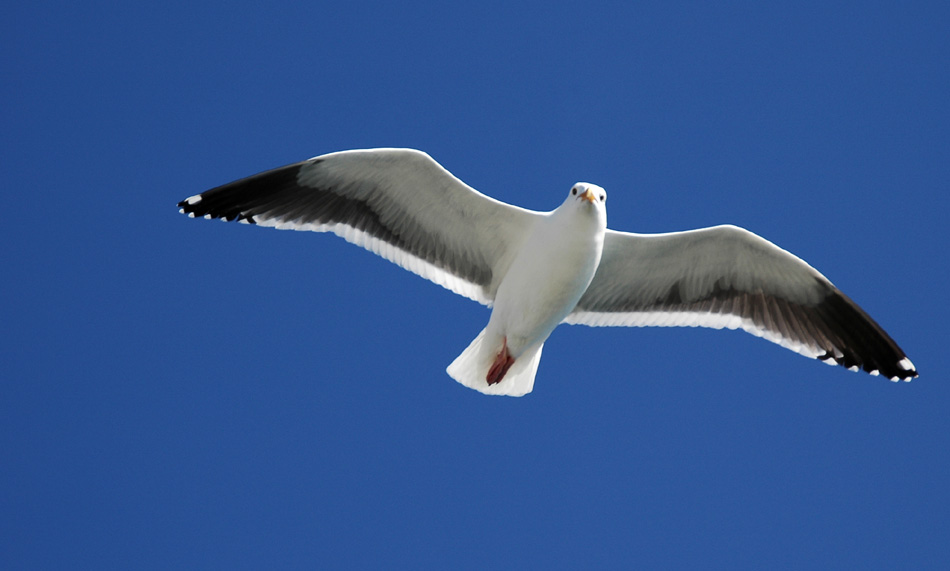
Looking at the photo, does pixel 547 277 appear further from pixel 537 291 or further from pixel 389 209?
pixel 389 209

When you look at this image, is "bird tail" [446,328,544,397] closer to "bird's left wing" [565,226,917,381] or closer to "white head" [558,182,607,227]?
"bird's left wing" [565,226,917,381]

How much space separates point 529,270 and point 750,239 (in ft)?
5.32

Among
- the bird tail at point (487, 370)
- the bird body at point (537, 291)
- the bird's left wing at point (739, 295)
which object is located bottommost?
the bird tail at point (487, 370)

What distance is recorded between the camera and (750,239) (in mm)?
7680

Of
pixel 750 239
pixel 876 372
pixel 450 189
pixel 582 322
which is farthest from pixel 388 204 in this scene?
pixel 876 372

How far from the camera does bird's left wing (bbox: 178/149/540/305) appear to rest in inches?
299

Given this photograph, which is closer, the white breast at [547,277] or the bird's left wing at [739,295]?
the white breast at [547,277]

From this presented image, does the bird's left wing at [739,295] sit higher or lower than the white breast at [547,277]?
higher

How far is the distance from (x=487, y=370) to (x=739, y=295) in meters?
1.98

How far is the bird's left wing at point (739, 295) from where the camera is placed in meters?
7.79

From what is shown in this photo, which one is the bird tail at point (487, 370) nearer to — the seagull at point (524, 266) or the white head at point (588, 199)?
the seagull at point (524, 266)

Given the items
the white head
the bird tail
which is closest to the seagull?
the bird tail

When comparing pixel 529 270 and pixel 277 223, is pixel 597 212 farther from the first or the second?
pixel 277 223

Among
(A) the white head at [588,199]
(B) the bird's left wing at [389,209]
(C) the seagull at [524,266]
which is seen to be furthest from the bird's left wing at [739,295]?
(B) the bird's left wing at [389,209]
